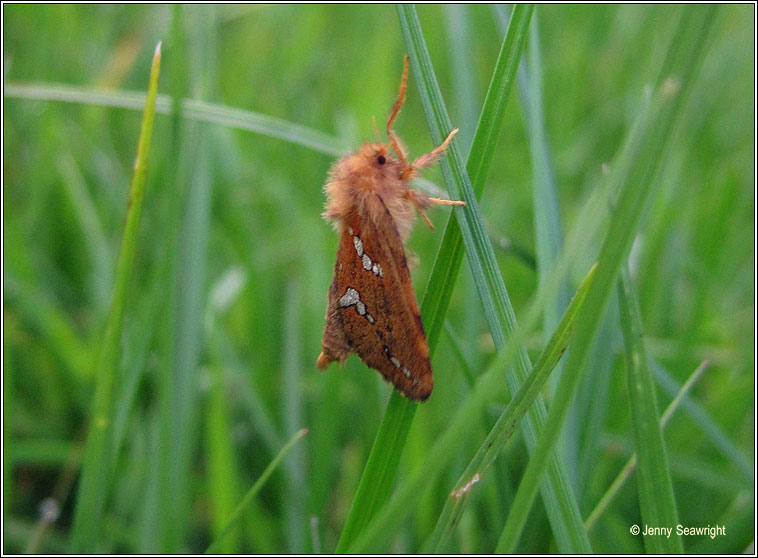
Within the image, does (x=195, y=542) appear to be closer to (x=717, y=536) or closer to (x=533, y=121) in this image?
(x=717, y=536)

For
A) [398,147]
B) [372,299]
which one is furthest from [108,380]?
[398,147]

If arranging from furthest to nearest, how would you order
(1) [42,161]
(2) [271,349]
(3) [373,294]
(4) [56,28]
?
1. (4) [56,28]
2. (1) [42,161]
3. (2) [271,349]
4. (3) [373,294]

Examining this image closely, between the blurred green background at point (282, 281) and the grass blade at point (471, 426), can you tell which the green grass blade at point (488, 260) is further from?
the blurred green background at point (282, 281)

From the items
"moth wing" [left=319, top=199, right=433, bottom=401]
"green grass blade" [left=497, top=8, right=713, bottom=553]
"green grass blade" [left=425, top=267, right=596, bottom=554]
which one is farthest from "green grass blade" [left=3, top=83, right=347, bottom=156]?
"green grass blade" [left=497, top=8, right=713, bottom=553]

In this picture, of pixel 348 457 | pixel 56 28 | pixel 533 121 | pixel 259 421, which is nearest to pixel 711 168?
pixel 533 121

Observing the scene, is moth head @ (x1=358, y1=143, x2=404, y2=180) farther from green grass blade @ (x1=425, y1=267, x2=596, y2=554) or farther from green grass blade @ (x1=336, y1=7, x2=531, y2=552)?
green grass blade @ (x1=425, y1=267, x2=596, y2=554)

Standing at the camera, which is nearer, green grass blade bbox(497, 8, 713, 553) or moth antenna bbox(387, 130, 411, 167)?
green grass blade bbox(497, 8, 713, 553)

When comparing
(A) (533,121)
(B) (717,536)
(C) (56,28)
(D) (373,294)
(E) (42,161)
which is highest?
(C) (56,28)
